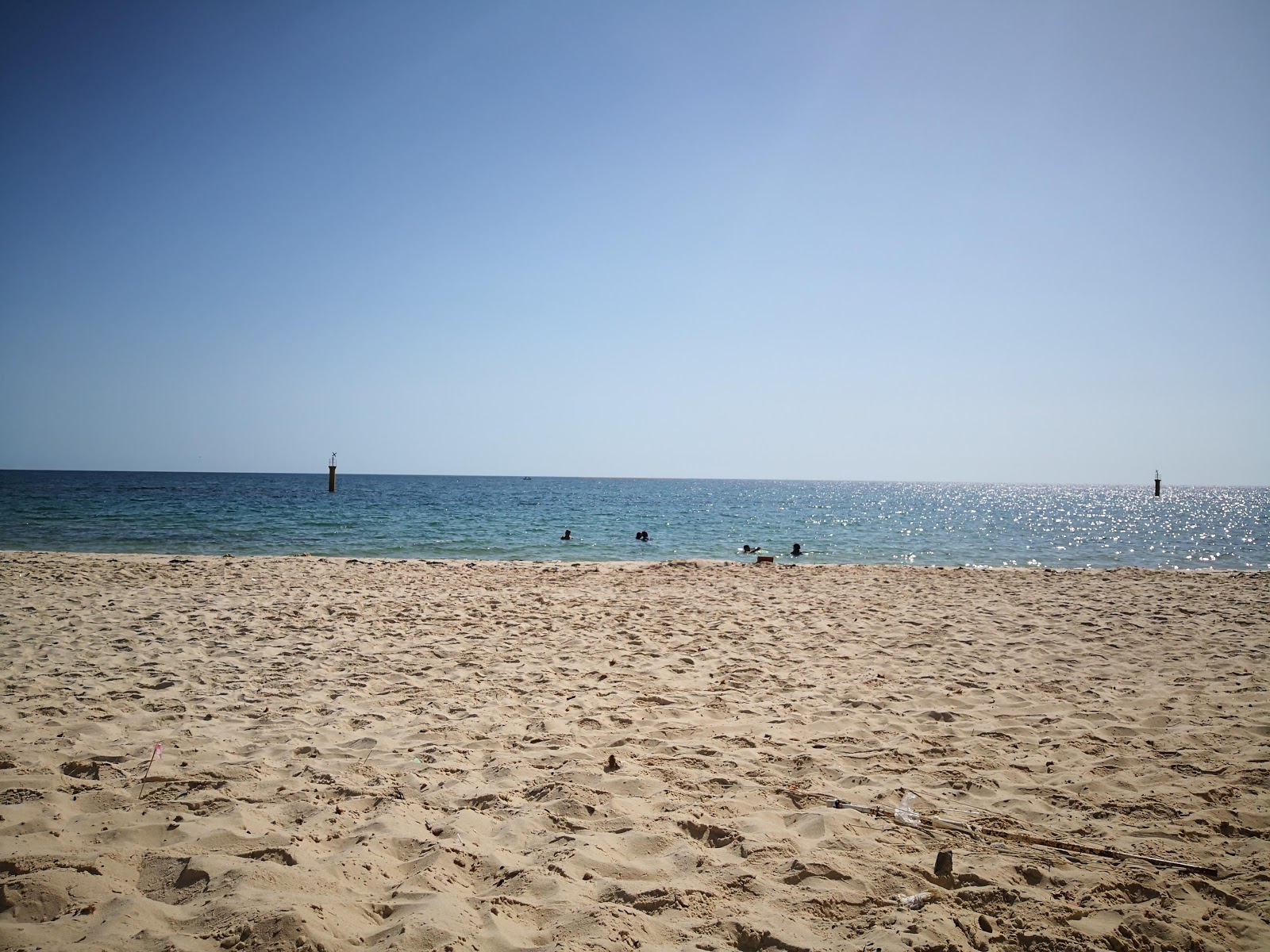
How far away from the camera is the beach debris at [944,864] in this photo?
313 cm

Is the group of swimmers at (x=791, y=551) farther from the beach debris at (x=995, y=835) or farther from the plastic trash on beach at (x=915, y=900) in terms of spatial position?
the plastic trash on beach at (x=915, y=900)

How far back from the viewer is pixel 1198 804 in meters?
3.84

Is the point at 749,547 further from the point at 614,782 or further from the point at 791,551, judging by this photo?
the point at 614,782

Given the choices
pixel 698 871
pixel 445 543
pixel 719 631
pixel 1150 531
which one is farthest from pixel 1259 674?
pixel 1150 531

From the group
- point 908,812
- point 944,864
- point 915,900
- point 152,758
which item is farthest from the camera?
point 152,758

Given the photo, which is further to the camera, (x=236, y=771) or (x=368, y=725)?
(x=368, y=725)

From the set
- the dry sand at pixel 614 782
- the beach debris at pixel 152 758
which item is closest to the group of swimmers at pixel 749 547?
the dry sand at pixel 614 782

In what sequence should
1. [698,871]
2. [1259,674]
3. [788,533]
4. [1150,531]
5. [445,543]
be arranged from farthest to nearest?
[1150,531] → [788,533] → [445,543] → [1259,674] → [698,871]

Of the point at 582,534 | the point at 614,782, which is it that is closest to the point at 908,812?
the point at 614,782

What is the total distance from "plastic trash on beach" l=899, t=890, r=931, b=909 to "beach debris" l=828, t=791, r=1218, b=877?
680mm

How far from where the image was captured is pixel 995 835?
138 inches

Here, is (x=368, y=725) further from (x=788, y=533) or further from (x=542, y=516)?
(x=542, y=516)

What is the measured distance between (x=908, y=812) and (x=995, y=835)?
45cm

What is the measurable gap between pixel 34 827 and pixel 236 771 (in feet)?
3.12
